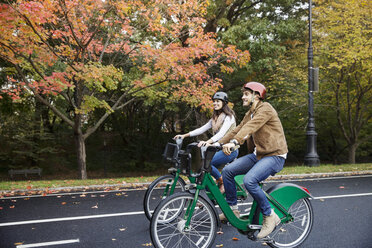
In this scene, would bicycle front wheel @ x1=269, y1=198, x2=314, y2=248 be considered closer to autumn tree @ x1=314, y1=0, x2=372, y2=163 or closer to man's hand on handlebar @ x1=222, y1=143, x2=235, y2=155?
man's hand on handlebar @ x1=222, y1=143, x2=235, y2=155

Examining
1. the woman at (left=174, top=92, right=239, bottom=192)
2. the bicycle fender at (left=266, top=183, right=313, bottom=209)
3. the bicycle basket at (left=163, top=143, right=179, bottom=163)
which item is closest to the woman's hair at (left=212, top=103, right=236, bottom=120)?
the woman at (left=174, top=92, right=239, bottom=192)

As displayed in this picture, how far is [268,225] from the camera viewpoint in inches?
152

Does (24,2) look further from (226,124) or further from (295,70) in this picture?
(295,70)

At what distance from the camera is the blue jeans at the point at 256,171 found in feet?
12.5

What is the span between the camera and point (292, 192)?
4176 mm

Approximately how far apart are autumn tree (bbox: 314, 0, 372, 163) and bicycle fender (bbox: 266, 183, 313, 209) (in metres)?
11.3

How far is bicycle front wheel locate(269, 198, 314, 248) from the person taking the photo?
4.31m

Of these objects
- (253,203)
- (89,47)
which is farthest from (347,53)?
(253,203)

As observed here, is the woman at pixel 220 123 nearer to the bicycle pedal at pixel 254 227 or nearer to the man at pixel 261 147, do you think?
the man at pixel 261 147

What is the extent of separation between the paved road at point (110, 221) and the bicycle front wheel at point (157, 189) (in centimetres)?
35

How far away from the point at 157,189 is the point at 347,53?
1183 cm

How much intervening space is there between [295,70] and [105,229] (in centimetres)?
1363

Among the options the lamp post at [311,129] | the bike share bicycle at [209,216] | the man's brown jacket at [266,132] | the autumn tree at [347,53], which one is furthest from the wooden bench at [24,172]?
the man's brown jacket at [266,132]

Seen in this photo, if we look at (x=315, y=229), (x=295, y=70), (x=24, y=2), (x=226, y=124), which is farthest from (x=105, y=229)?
(x=295, y=70)
